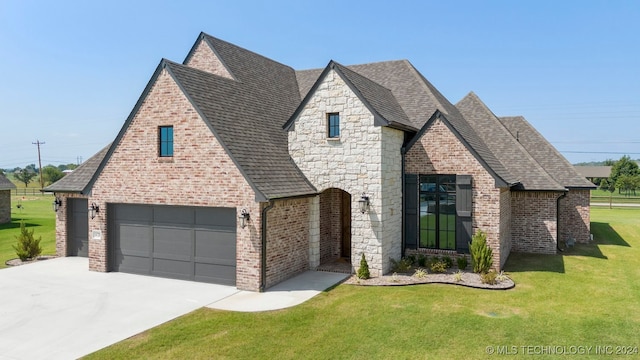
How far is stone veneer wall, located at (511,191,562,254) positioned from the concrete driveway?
1377 cm

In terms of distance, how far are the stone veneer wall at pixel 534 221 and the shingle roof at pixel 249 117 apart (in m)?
10.5

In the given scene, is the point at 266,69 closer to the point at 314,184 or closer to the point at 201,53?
the point at 201,53

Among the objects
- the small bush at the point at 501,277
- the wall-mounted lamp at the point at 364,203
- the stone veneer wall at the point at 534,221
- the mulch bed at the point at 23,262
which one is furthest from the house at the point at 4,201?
the stone veneer wall at the point at 534,221

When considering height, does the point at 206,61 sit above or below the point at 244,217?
above

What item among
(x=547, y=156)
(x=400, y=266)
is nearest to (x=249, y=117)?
(x=400, y=266)

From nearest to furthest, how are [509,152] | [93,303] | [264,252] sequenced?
[93,303], [264,252], [509,152]

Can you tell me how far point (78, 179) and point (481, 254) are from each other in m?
17.4

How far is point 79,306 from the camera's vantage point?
38.1 feet

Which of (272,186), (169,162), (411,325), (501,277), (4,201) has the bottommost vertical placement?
(411,325)

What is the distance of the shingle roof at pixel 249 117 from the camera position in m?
13.6

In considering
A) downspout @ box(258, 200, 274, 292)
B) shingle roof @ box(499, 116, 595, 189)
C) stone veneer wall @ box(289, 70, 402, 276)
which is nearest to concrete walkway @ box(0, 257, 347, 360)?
downspout @ box(258, 200, 274, 292)

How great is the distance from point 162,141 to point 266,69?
28.0 feet

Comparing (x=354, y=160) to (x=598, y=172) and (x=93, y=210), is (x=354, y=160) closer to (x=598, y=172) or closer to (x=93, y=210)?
(x=93, y=210)

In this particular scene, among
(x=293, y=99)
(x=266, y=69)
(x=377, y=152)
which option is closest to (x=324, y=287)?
(x=377, y=152)
